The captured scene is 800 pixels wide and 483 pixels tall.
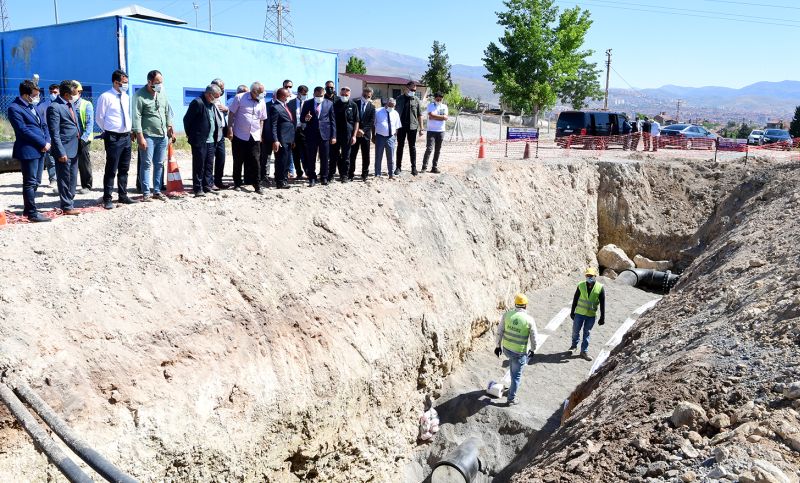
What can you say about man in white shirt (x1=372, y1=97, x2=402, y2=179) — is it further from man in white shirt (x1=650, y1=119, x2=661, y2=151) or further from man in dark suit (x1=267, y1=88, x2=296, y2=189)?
man in white shirt (x1=650, y1=119, x2=661, y2=151)

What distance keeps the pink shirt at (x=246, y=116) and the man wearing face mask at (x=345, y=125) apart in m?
1.75

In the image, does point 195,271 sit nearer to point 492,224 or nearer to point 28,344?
point 28,344

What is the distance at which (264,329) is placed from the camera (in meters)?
9.46

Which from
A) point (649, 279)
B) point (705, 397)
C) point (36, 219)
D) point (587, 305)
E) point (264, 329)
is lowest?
point (649, 279)

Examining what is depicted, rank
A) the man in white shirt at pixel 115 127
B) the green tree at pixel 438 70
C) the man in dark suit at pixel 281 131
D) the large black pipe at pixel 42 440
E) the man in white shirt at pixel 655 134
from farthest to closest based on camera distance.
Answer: the green tree at pixel 438 70 < the man in white shirt at pixel 655 134 < the man in dark suit at pixel 281 131 < the man in white shirt at pixel 115 127 < the large black pipe at pixel 42 440

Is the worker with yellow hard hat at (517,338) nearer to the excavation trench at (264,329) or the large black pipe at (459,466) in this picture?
the excavation trench at (264,329)

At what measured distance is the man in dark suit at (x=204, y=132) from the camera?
407 inches

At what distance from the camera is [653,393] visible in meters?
6.20

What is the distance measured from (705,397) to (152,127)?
8663mm

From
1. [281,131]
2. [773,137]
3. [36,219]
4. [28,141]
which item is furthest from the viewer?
[773,137]

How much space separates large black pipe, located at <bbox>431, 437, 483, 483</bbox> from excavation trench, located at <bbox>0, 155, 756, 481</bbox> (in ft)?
2.46

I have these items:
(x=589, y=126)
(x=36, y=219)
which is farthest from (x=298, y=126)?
(x=589, y=126)

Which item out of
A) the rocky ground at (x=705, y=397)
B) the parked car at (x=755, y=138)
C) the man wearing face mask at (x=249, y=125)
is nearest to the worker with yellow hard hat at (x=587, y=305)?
the rocky ground at (x=705, y=397)

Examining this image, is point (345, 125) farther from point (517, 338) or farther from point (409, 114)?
point (517, 338)
